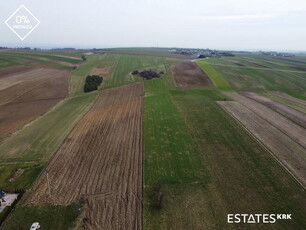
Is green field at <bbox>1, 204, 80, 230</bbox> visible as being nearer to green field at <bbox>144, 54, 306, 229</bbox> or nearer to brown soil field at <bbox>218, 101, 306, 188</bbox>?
green field at <bbox>144, 54, 306, 229</bbox>

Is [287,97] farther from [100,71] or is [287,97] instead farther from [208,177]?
[100,71]

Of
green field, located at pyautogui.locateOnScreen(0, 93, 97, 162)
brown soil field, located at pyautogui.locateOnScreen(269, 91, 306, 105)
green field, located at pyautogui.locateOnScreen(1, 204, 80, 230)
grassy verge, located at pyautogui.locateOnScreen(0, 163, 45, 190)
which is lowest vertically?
brown soil field, located at pyautogui.locateOnScreen(269, 91, 306, 105)

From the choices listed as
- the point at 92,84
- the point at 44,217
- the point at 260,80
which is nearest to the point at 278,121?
the point at 44,217

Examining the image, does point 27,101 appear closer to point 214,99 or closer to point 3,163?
point 3,163

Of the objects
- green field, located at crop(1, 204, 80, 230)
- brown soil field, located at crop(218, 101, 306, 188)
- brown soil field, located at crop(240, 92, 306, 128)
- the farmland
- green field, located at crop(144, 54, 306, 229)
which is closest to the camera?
green field, located at crop(1, 204, 80, 230)

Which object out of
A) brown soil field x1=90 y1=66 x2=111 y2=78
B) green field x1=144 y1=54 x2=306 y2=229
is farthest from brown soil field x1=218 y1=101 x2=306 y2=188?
brown soil field x1=90 y1=66 x2=111 y2=78

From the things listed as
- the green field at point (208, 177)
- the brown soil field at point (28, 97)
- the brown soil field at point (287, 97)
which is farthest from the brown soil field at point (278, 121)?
the brown soil field at point (28, 97)

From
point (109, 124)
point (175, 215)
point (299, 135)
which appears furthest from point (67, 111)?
point (299, 135)
